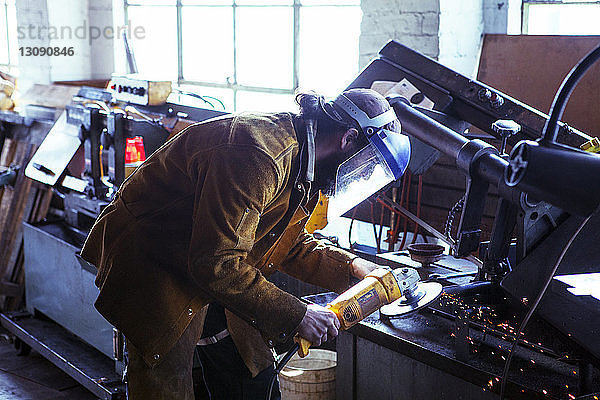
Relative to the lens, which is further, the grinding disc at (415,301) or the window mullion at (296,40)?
the window mullion at (296,40)

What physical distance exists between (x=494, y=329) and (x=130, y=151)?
8.96ft

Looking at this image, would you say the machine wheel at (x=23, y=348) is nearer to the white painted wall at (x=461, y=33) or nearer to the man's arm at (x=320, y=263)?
the man's arm at (x=320, y=263)

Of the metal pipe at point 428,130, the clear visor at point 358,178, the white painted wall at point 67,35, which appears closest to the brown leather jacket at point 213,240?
the clear visor at point 358,178

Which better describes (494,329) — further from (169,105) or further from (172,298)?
(169,105)

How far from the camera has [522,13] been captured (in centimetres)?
371

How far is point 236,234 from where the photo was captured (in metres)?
1.81

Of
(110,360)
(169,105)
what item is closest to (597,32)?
(169,105)

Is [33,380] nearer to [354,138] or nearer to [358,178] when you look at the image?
[358,178]

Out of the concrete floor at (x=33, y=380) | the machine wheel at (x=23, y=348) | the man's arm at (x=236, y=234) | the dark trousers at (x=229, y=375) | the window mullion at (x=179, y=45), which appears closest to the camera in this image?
the man's arm at (x=236, y=234)

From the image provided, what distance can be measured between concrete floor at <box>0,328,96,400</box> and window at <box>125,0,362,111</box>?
175 centimetres

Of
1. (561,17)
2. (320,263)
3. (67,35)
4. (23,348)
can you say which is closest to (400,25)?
(561,17)

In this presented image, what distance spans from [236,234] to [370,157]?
0.43m

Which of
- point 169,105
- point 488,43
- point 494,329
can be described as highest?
point 488,43

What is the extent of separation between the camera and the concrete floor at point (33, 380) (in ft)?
11.8
